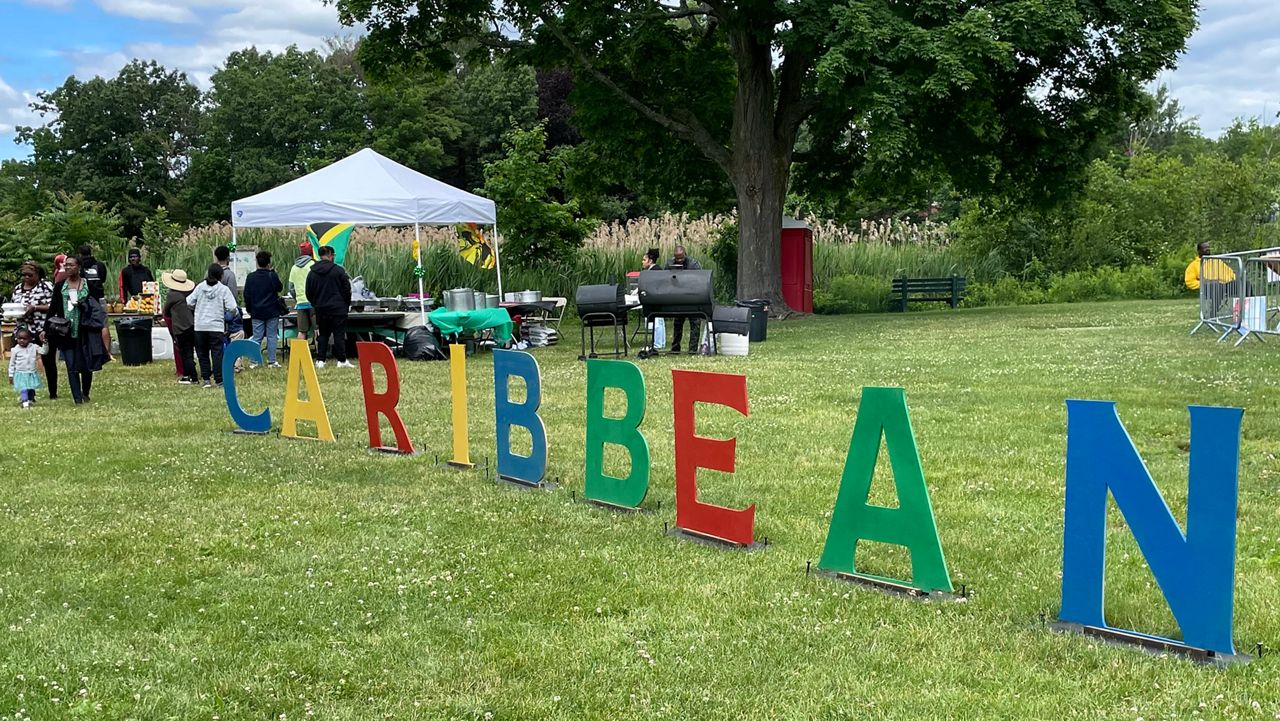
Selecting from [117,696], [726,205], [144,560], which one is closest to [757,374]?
[144,560]

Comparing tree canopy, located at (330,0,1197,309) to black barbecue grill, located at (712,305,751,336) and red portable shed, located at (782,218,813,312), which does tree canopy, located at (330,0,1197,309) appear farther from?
black barbecue grill, located at (712,305,751,336)

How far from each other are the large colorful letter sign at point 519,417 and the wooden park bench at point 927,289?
23.1 metres

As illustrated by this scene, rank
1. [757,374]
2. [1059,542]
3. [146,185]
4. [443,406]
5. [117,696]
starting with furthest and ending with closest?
[146,185] < [757,374] < [443,406] < [1059,542] < [117,696]

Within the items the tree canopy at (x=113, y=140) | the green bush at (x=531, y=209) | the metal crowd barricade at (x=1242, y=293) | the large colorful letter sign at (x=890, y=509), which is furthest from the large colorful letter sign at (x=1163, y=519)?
the tree canopy at (x=113, y=140)

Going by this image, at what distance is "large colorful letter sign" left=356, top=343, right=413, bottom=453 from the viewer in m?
8.58

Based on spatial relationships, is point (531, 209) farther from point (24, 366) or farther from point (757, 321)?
point (24, 366)

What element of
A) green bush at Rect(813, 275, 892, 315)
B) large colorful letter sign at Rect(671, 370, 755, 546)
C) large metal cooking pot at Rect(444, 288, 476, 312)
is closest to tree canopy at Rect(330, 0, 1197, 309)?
green bush at Rect(813, 275, 892, 315)

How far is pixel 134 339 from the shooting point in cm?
1842

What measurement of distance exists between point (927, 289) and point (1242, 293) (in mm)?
14477

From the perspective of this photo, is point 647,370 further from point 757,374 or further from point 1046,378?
point 1046,378

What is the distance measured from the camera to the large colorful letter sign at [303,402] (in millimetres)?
9422

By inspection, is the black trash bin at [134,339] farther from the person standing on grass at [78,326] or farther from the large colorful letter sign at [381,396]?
the large colorful letter sign at [381,396]

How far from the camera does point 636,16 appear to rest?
2372cm

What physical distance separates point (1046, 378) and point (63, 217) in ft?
77.7
